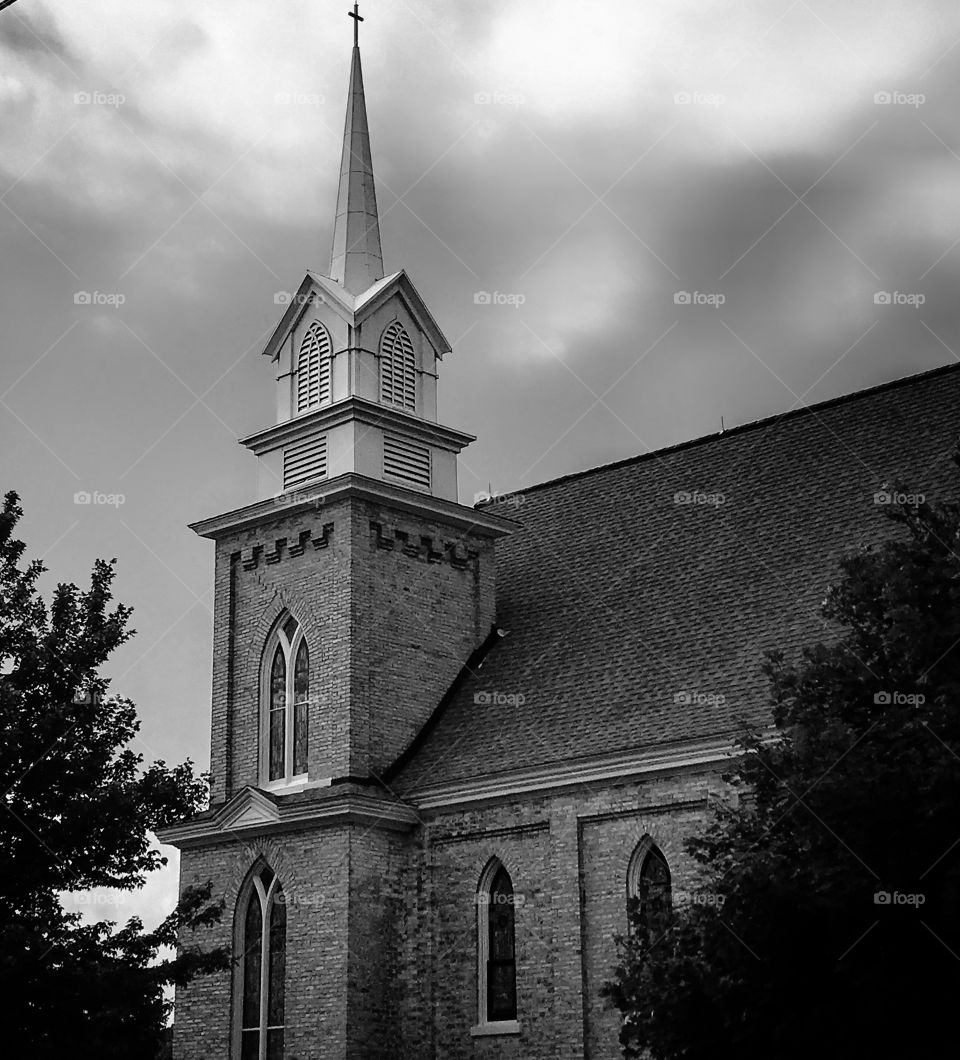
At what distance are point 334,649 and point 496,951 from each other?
5881mm

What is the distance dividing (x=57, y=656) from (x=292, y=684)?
7.52m

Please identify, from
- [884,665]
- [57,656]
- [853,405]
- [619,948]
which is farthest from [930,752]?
[853,405]

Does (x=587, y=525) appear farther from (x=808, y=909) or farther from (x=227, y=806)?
(x=808, y=909)

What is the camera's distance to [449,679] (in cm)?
2967

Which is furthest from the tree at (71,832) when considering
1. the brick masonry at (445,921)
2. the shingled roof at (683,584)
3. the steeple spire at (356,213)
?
the steeple spire at (356,213)

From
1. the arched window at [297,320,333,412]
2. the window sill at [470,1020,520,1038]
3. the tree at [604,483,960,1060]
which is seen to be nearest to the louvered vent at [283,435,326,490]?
the arched window at [297,320,333,412]

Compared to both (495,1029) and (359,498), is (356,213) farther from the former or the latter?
(495,1029)

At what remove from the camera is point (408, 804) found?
27188mm

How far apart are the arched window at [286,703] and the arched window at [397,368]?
14.8 ft

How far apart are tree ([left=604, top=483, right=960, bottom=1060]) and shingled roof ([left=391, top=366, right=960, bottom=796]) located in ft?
19.3

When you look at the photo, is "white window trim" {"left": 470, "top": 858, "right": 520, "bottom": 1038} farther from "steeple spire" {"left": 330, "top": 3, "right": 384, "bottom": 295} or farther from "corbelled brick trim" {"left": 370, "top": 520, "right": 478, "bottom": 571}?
"steeple spire" {"left": 330, "top": 3, "right": 384, "bottom": 295}

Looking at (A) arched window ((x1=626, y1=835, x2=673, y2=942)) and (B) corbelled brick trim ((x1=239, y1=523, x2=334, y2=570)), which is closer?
(A) arched window ((x1=626, y1=835, x2=673, y2=942))

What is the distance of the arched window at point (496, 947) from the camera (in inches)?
1007

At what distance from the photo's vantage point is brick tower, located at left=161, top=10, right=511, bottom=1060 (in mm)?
26422
